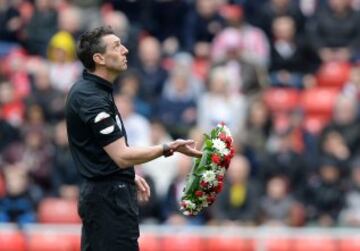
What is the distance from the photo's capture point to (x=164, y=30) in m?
17.3

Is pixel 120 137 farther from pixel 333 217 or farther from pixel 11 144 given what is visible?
pixel 11 144

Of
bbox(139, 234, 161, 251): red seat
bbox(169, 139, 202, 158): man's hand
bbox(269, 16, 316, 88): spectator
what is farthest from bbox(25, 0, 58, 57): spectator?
bbox(169, 139, 202, 158): man's hand

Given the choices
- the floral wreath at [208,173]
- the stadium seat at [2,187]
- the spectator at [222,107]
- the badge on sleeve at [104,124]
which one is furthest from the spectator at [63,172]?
the badge on sleeve at [104,124]

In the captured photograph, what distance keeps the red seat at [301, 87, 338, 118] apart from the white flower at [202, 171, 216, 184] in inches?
315

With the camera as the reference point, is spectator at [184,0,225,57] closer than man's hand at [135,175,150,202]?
No

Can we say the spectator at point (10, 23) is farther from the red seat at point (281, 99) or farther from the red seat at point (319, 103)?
the red seat at point (319, 103)

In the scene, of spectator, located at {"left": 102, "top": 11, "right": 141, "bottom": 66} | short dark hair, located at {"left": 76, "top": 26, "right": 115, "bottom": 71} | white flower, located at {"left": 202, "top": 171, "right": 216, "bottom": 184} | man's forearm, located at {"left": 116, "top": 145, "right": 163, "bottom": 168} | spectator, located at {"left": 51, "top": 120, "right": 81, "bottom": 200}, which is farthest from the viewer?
spectator, located at {"left": 102, "top": 11, "right": 141, "bottom": 66}

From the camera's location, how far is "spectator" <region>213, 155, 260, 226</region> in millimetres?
13453

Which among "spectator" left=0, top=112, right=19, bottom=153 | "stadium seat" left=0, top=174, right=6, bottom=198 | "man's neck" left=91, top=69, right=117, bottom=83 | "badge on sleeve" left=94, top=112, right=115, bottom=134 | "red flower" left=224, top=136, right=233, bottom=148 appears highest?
"spectator" left=0, top=112, right=19, bottom=153

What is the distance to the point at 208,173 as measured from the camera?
7934 mm

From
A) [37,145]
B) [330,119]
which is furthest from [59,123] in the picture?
[330,119]

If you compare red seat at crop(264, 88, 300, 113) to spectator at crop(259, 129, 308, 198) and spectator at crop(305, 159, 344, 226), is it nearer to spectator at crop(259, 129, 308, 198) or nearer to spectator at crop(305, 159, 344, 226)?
spectator at crop(259, 129, 308, 198)

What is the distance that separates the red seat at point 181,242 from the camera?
1253 cm

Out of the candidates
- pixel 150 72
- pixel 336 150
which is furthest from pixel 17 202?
pixel 336 150
